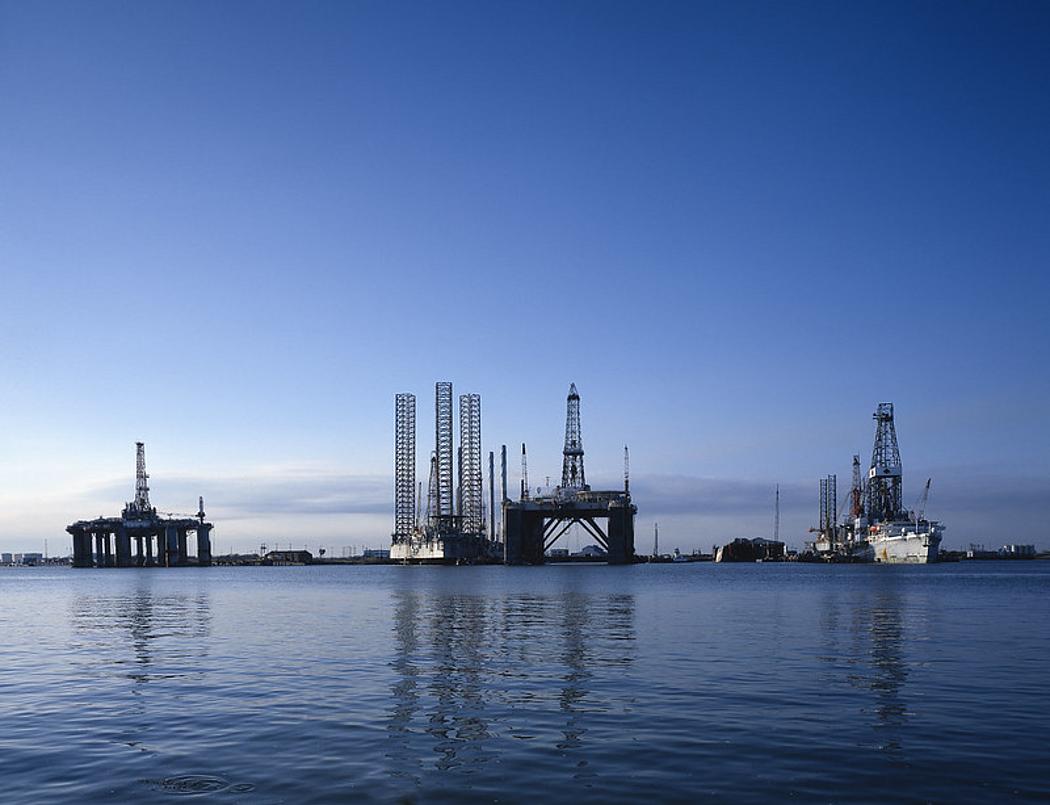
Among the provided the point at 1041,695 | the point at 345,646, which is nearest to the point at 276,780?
the point at 1041,695

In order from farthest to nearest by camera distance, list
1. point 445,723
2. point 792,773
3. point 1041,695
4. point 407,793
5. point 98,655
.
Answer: point 98,655
point 1041,695
point 445,723
point 792,773
point 407,793

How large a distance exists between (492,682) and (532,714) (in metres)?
5.90

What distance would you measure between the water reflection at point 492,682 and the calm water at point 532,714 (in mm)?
128

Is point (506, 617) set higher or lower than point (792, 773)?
lower

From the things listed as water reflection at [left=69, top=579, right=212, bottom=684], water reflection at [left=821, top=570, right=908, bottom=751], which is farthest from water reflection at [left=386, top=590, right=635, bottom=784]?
water reflection at [left=69, top=579, right=212, bottom=684]

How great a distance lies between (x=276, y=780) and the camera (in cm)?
1822

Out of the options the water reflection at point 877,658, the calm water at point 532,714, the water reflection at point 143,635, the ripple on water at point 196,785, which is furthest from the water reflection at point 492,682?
the water reflection at point 143,635

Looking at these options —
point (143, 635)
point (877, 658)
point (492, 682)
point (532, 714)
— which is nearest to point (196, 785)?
point (532, 714)

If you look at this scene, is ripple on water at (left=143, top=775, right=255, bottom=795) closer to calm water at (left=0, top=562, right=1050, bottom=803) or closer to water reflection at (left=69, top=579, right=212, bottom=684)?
calm water at (left=0, top=562, right=1050, bottom=803)

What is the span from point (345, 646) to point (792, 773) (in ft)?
90.8

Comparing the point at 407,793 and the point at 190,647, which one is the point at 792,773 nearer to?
the point at 407,793

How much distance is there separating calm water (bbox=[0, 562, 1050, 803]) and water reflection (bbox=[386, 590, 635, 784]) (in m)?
0.13

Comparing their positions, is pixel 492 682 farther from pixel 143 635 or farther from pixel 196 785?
pixel 143 635

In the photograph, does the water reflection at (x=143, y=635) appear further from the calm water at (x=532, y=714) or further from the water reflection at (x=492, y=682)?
the water reflection at (x=492, y=682)
